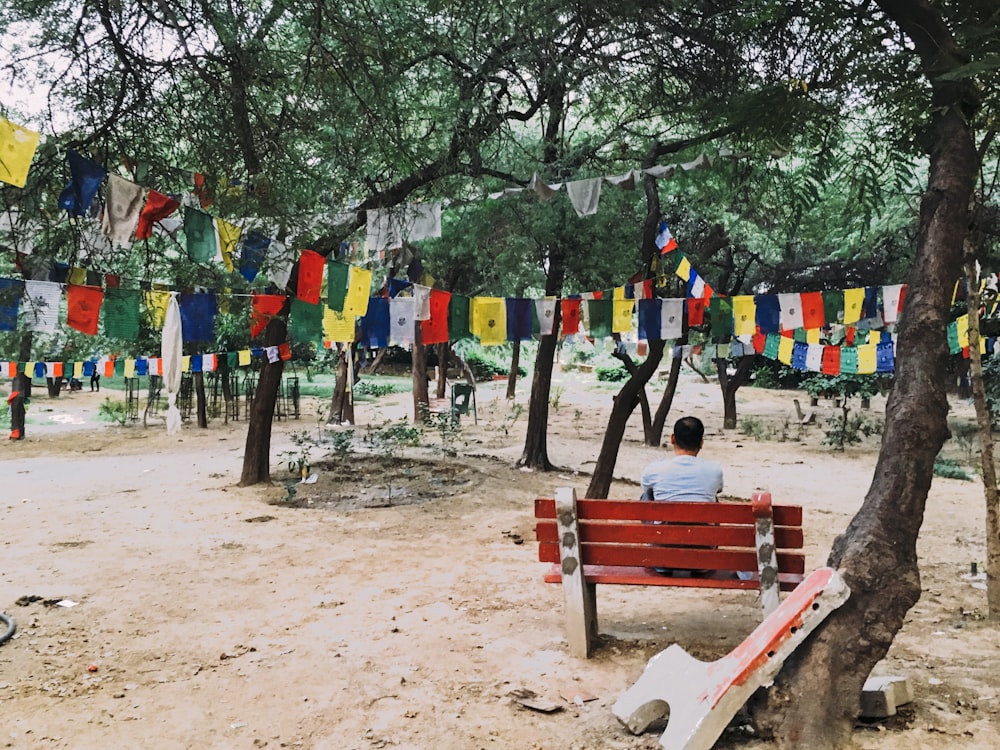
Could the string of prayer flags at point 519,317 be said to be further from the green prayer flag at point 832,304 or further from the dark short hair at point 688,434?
the dark short hair at point 688,434

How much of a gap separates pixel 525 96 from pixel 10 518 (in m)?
7.12

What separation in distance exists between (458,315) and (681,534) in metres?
6.44

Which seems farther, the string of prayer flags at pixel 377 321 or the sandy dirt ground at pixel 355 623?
the string of prayer flags at pixel 377 321

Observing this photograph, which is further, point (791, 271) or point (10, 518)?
point (791, 271)

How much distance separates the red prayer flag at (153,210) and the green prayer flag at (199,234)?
0.74 metres

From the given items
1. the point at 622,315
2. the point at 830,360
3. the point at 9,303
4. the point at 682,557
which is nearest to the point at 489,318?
the point at 622,315

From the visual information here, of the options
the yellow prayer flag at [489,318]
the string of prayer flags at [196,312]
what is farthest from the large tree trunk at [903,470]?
the string of prayer flags at [196,312]

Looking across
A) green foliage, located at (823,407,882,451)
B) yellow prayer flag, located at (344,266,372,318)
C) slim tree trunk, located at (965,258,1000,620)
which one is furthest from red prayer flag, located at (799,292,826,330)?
yellow prayer flag, located at (344,266,372,318)

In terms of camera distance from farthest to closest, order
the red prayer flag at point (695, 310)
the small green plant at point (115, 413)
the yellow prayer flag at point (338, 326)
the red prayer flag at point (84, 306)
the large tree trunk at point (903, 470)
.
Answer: the small green plant at point (115, 413) → the red prayer flag at point (695, 310) → the yellow prayer flag at point (338, 326) → the red prayer flag at point (84, 306) → the large tree trunk at point (903, 470)

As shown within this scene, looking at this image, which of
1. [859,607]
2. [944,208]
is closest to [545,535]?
[859,607]

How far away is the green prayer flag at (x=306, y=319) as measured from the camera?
8633 millimetres

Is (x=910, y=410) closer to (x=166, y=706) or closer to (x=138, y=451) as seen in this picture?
(x=166, y=706)

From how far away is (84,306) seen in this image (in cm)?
777

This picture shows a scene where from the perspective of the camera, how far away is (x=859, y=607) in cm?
288
